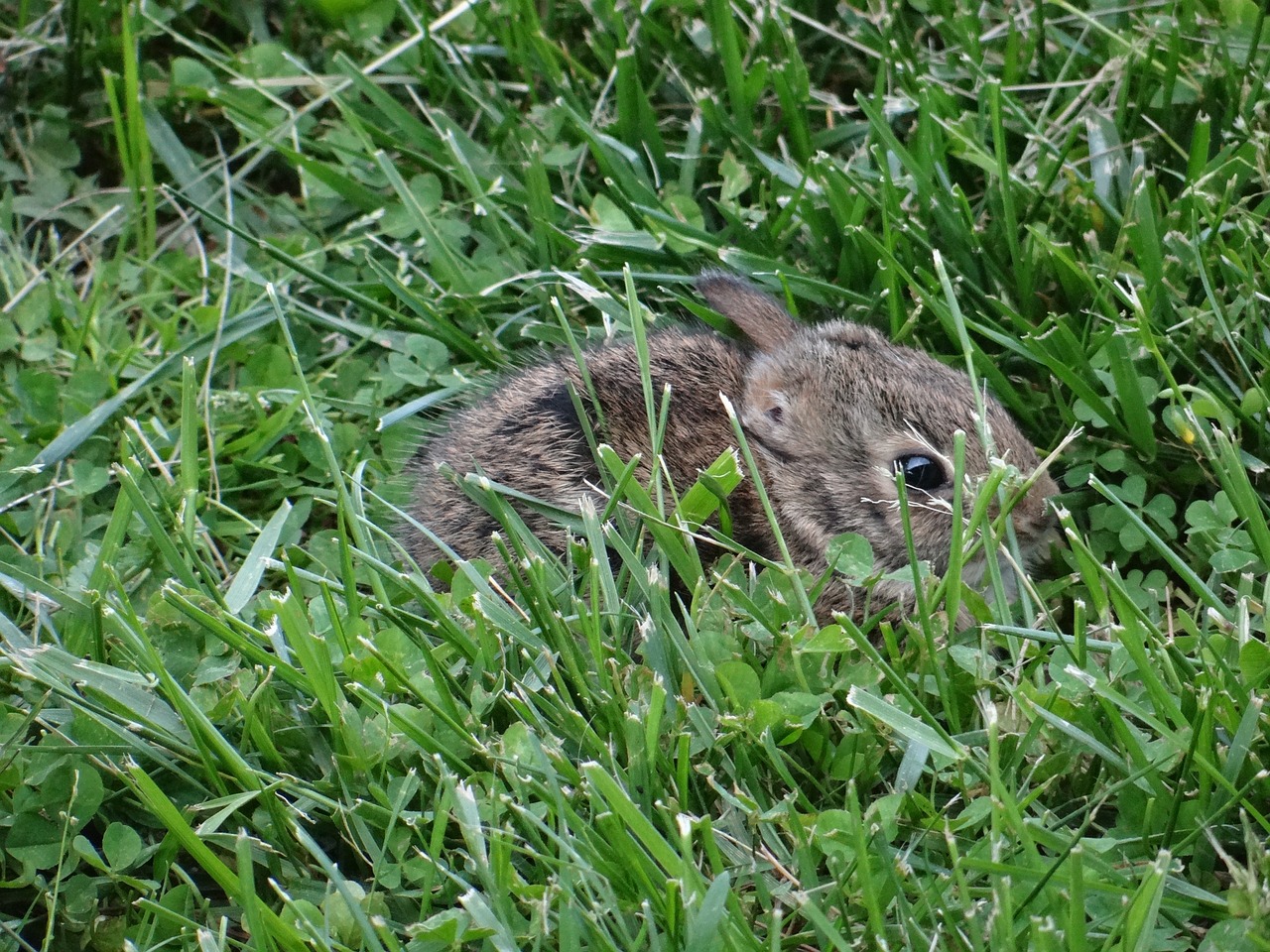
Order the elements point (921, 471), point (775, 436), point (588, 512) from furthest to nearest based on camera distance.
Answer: point (775, 436), point (921, 471), point (588, 512)

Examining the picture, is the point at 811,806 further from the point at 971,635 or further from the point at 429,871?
the point at 429,871

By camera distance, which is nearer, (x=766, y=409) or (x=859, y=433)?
(x=859, y=433)

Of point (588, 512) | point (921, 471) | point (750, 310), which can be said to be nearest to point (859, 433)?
point (921, 471)

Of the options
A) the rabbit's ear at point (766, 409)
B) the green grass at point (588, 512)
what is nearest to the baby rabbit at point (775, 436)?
the rabbit's ear at point (766, 409)

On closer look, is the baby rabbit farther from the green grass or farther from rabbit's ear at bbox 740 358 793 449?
the green grass

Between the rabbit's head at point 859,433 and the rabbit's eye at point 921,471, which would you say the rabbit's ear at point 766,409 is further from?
the rabbit's eye at point 921,471

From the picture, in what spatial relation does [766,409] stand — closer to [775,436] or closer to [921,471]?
[775,436]
